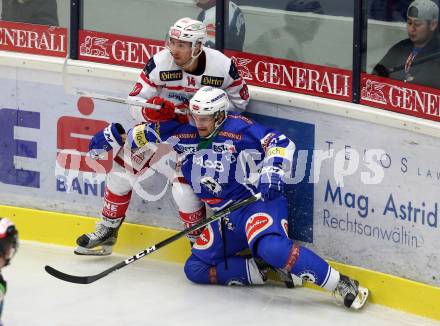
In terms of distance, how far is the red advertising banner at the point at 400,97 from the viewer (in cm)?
591

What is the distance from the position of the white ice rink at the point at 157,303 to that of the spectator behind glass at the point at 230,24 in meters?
1.15

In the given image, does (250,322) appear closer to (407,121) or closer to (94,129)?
(407,121)

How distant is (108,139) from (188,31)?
0.78 meters

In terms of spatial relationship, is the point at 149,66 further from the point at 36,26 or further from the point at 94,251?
the point at 94,251

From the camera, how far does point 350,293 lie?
19.9 feet

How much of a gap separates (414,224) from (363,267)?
0.39m

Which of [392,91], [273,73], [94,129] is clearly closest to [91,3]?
[94,129]

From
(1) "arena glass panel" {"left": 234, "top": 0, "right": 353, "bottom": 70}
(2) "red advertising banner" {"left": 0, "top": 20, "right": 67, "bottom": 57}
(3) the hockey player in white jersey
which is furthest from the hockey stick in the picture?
(2) "red advertising banner" {"left": 0, "top": 20, "right": 67, "bottom": 57}

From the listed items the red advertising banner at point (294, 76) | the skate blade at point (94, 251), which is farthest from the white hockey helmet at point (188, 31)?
the skate blade at point (94, 251)

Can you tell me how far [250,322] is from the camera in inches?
235

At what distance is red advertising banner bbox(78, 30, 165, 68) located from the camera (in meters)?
6.84

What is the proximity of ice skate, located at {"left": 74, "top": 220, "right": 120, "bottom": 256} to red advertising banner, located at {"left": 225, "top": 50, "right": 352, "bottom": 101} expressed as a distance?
41.7 inches

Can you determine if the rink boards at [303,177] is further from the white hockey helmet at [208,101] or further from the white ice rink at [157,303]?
the white hockey helmet at [208,101]

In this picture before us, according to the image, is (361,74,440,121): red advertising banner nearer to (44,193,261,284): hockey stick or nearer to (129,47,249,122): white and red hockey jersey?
(129,47,249,122): white and red hockey jersey
